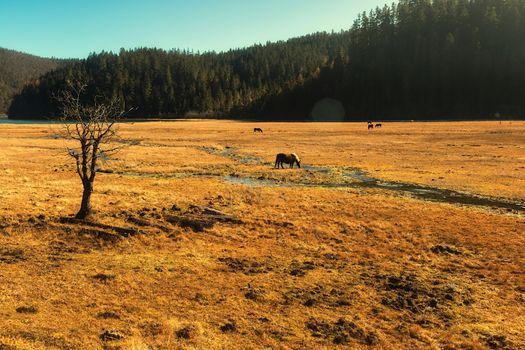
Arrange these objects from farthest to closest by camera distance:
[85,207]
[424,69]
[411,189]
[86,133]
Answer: [424,69], [411,189], [86,133], [85,207]

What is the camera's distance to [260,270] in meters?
14.8

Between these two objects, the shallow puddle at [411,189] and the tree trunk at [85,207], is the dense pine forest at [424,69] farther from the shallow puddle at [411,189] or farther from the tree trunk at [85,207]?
the tree trunk at [85,207]

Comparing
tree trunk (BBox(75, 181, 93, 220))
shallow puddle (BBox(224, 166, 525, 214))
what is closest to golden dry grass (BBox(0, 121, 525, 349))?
tree trunk (BBox(75, 181, 93, 220))

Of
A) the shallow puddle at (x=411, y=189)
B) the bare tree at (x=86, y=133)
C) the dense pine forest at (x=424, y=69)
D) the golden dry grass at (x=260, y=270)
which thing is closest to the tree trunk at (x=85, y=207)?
the bare tree at (x=86, y=133)

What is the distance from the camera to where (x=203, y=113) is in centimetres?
19738

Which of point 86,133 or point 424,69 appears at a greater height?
point 424,69

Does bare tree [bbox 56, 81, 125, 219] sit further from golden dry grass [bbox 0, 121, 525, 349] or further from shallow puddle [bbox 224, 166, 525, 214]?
shallow puddle [bbox 224, 166, 525, 214]

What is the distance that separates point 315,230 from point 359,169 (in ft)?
76.7

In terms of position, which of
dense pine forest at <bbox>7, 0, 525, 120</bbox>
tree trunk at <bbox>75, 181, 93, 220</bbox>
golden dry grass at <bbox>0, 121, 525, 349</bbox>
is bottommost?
golden dry grass at <bbox>0, 121, 525, 349</bbox>

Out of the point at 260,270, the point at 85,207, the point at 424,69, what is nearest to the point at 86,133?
the point at 85,207

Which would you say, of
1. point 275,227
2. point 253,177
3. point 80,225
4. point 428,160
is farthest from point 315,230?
point 428,160

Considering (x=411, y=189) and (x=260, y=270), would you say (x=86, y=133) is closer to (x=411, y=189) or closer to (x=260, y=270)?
(x=260, y=270)

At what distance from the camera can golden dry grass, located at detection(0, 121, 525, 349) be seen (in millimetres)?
10234

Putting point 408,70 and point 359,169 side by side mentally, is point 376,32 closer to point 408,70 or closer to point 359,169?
point 408,70
